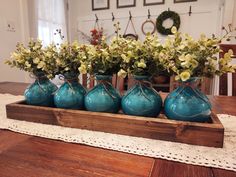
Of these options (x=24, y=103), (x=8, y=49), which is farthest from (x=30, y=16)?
(x=24, y=103)

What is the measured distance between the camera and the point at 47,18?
9.51 ft

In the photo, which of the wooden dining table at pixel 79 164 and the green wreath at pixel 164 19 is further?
the green wreath at pixel 164 19

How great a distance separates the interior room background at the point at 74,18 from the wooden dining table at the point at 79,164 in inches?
82.8

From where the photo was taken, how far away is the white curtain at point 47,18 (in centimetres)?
257

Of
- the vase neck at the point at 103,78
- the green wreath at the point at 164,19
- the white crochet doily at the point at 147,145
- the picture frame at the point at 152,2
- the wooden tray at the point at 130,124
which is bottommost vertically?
the white crochet doily at the point at 147,145

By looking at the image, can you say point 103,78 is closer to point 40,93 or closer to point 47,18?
point 40,93

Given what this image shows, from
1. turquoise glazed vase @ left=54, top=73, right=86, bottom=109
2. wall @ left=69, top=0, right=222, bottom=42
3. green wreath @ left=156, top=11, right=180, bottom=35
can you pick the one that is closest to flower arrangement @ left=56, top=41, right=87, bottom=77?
turquoise glazed vase @ left=54, top=73, right=86, bottom=109

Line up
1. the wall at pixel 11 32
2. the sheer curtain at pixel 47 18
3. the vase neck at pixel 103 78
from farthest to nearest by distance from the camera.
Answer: the sheer curtain at pixel 47 18 → the wall at pixel 11 32 → the vase neck at pixel 103 78

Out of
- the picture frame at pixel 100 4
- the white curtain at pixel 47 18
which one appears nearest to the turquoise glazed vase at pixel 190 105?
the white curtain at pixel 47 18

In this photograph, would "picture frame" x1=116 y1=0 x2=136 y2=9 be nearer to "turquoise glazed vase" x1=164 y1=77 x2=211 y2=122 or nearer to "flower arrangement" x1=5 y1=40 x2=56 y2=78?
"flower arrangement" x1=5 y1=40 x2=56 y2=78

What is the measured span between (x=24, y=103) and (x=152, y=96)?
54 cm

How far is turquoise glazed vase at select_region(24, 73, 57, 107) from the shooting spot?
2.42 ft

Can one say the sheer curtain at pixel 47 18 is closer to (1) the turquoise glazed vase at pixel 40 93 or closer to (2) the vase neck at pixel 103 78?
(1) the turquoise glazed vase at pixel 40 93

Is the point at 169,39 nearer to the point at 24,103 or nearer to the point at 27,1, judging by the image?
the point at 24,103
